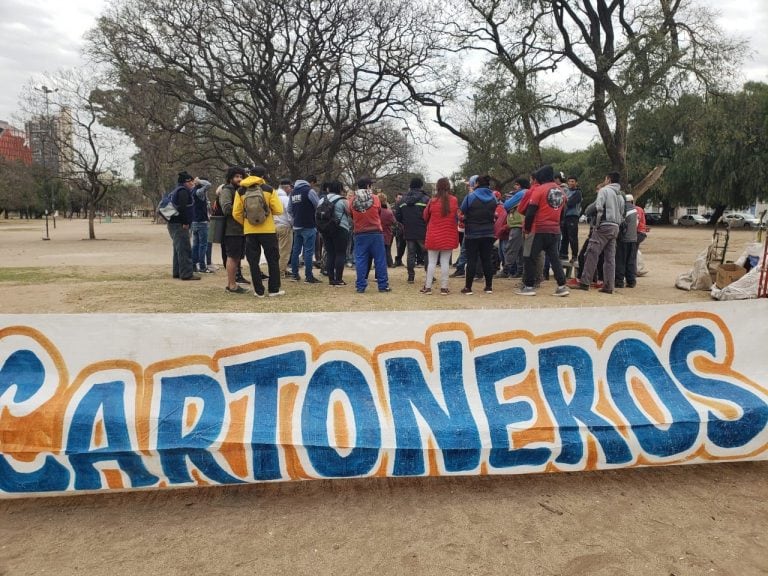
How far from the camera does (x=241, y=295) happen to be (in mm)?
7742

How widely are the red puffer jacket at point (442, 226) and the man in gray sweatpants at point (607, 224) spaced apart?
218cm

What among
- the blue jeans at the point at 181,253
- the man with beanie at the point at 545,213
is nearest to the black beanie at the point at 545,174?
the man with beanie at the point at 545,213

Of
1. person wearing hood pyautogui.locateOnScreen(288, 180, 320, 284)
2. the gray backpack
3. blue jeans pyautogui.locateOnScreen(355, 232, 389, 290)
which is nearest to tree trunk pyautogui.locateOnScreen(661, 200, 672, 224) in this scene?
person wearing hood pyautogui.locateOnScreen(288, 180, 320, 284)

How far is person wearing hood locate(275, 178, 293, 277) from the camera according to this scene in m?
9.15

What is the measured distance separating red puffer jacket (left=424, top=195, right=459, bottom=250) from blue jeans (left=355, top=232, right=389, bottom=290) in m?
0.77

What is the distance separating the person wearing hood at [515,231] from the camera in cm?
879

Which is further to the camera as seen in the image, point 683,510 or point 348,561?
point 683,510

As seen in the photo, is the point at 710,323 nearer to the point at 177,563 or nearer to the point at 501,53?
the point at 177,563

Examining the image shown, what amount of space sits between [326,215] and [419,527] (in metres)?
6.19

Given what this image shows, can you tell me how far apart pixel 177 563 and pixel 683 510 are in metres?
2.52

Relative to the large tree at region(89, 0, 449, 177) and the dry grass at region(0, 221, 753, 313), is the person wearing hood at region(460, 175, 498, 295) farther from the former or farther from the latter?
the large tree at region(89, 0, 449, 177)

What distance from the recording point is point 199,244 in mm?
10422

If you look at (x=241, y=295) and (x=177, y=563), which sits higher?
(x=241, y=295)

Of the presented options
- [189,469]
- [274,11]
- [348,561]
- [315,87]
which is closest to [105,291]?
[189,469]
